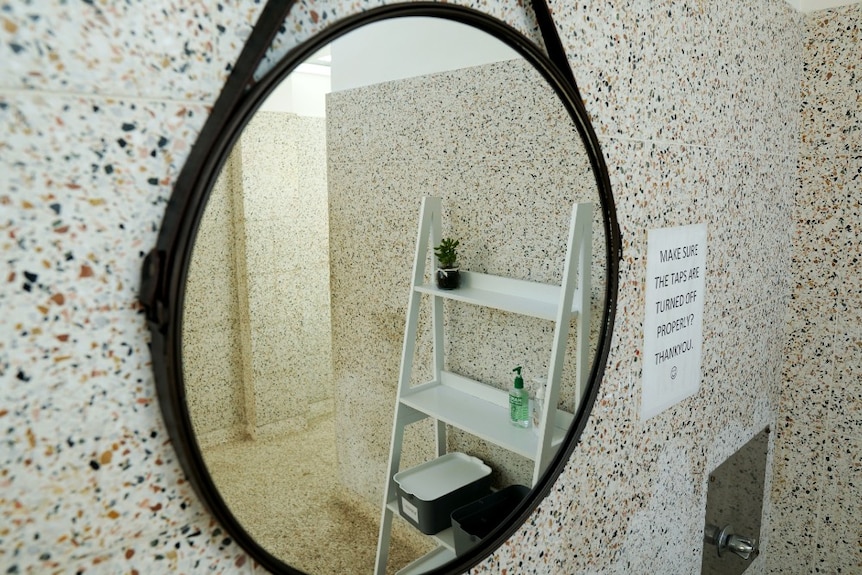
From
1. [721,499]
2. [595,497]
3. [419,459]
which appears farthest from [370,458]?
[721,499]

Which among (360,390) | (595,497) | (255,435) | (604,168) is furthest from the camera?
(595,497)

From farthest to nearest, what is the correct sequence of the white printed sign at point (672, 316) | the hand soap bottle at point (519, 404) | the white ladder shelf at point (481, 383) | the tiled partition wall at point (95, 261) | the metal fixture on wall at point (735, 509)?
the metal fixture on wall at point (735, 509) → the white printed sign at point (672, 316) → the hand soap bottle at point (519, 404) → the white ladder shelf at point (481, 383) → the tiled partition wall at point (95, 261)

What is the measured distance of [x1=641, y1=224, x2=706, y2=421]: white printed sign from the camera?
1081 millimetres

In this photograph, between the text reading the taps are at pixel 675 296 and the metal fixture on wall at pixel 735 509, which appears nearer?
the text reading the taps are at pixel 675 296

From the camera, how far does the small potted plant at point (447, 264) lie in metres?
0.69

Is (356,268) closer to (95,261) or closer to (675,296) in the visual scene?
(95,261)

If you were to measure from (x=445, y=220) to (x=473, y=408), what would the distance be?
0.26 m

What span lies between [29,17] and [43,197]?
5.1 inches

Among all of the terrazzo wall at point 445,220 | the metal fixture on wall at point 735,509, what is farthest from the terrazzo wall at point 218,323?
the metal fixture on wall at point 735,509

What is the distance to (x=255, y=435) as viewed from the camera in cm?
52

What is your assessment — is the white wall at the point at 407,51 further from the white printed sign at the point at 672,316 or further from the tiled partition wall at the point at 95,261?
the white printed sign at the point at 672,316

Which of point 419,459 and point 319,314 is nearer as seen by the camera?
point 319,314

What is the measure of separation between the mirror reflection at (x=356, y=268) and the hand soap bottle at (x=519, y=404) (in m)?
0.01

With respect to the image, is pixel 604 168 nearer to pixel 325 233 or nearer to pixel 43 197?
pixel 325 233
